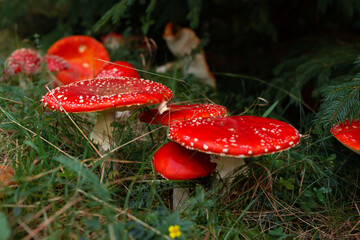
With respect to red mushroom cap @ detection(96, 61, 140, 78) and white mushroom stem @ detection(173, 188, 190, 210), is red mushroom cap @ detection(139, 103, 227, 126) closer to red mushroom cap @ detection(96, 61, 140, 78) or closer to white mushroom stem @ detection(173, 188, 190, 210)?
white mushroom stem @ detection(173, 188, 190, 210)

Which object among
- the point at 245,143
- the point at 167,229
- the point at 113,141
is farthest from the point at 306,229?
the point at 113,141

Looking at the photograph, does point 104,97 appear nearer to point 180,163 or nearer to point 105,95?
point 105,95

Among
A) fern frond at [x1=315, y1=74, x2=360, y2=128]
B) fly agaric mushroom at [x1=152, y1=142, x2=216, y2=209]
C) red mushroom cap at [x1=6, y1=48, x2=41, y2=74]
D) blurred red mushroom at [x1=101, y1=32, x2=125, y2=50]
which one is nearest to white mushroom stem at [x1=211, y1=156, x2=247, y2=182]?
fly agaric mushroom at [x1=152, y1=142, x2=216, y2=209]

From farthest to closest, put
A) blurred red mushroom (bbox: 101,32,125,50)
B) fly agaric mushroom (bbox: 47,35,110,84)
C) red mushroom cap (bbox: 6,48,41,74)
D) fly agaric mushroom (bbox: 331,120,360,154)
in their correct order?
blurred red mushroom (bbox: 101,32,125,50)
fly agaric mushroom (bbox: 47,35,110,84)
red mushroom cap (bbox: 6,48,41,74)
fly agaric mushroom (bbox: 331,120,360,154)

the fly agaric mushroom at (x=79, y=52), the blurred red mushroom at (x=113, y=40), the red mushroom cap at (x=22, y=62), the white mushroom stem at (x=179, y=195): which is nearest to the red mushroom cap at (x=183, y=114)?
the white mushroom stem at (x=179, y=195)

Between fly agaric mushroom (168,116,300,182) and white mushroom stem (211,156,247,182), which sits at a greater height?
fly agaric mushroom (168,116,300,182)

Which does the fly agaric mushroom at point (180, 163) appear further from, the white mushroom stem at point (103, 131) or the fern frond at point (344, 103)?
the fern frond at point (344, 103)
